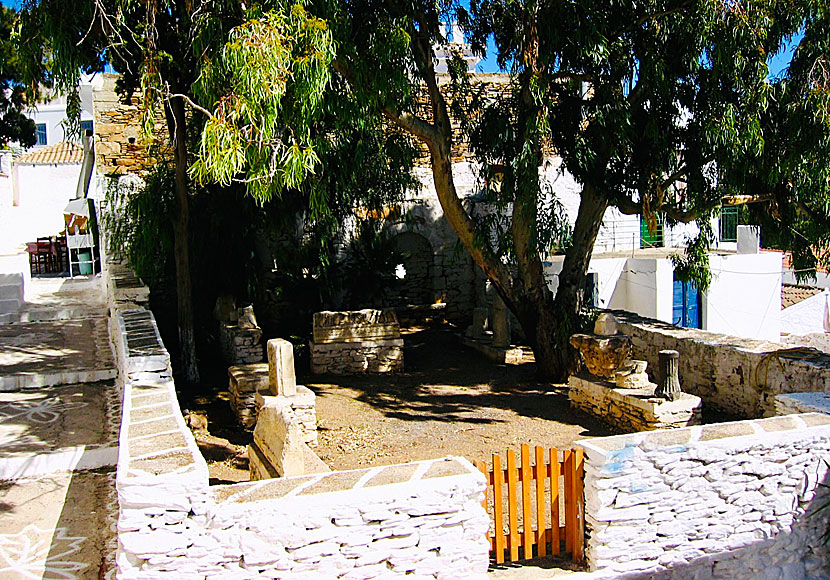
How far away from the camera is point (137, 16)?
8.98 meters

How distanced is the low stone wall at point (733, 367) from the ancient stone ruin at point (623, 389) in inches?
26.7

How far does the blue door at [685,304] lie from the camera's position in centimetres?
1590

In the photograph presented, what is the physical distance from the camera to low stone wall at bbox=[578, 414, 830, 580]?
475cm

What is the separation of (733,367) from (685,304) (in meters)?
7.39

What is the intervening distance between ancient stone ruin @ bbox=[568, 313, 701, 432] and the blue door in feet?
22.4

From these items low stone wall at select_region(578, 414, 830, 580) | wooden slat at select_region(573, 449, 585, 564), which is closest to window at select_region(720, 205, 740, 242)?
low stone wall at select_region(578, 414, 830, 580)

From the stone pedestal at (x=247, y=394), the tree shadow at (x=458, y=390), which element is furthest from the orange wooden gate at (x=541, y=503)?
the stone pedestal at (x=247, y=394)

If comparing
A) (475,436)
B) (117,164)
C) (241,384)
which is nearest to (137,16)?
(241,384)

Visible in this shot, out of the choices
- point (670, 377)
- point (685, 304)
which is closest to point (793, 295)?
point (685, 304)

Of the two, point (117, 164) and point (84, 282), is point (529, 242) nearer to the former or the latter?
point (117, 164)

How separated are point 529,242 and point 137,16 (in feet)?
19.0

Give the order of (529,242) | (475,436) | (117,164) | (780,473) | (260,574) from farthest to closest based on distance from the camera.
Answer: (117,164) → (529,242) → (475,436) → (780,473) → (260,574)

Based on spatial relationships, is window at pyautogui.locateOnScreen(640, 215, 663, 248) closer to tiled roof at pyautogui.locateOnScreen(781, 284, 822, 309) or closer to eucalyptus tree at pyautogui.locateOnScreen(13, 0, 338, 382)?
tiled roof at pyautogui.locateOnScreen(781, 284, 822, 309)

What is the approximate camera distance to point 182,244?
410 inches
